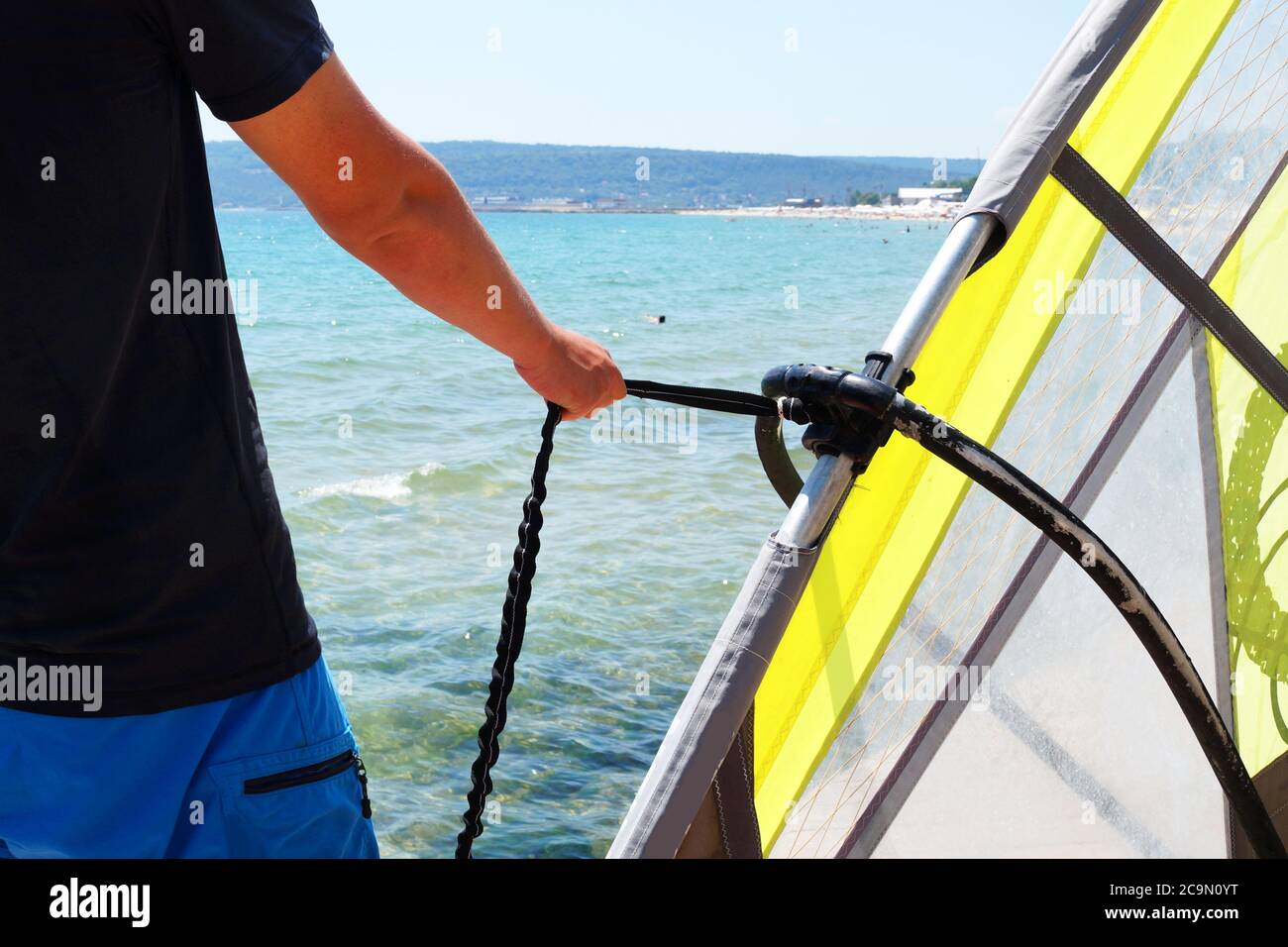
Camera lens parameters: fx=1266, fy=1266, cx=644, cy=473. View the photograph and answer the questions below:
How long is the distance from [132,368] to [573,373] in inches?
19.8

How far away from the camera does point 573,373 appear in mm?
1539

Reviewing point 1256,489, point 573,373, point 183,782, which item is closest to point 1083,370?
point 1256,489

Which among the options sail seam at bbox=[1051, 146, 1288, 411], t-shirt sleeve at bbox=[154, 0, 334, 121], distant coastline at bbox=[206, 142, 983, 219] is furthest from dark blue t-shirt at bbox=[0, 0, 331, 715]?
distant coastline at bbox=[206, 142, 983, 219]

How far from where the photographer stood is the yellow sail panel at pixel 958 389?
62.4 inches

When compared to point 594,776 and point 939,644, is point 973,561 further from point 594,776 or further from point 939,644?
point 594,776

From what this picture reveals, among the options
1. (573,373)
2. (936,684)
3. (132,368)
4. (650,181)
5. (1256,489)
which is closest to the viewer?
(132,368)

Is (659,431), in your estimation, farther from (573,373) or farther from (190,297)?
(190,297)

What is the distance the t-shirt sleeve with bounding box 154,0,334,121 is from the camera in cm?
117

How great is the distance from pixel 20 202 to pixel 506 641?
0.73 metres

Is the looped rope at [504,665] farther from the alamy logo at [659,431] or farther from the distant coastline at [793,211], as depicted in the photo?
the distant coastline at [793,211]

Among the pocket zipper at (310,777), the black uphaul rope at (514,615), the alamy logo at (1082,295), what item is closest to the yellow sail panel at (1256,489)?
the alamy logo at (1082,295)

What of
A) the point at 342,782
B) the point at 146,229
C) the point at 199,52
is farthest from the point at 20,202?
the point at 342,782

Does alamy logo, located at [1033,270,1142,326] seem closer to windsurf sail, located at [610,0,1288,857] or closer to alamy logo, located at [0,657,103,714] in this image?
windsurf sail, located at [610,0,1288,857]
